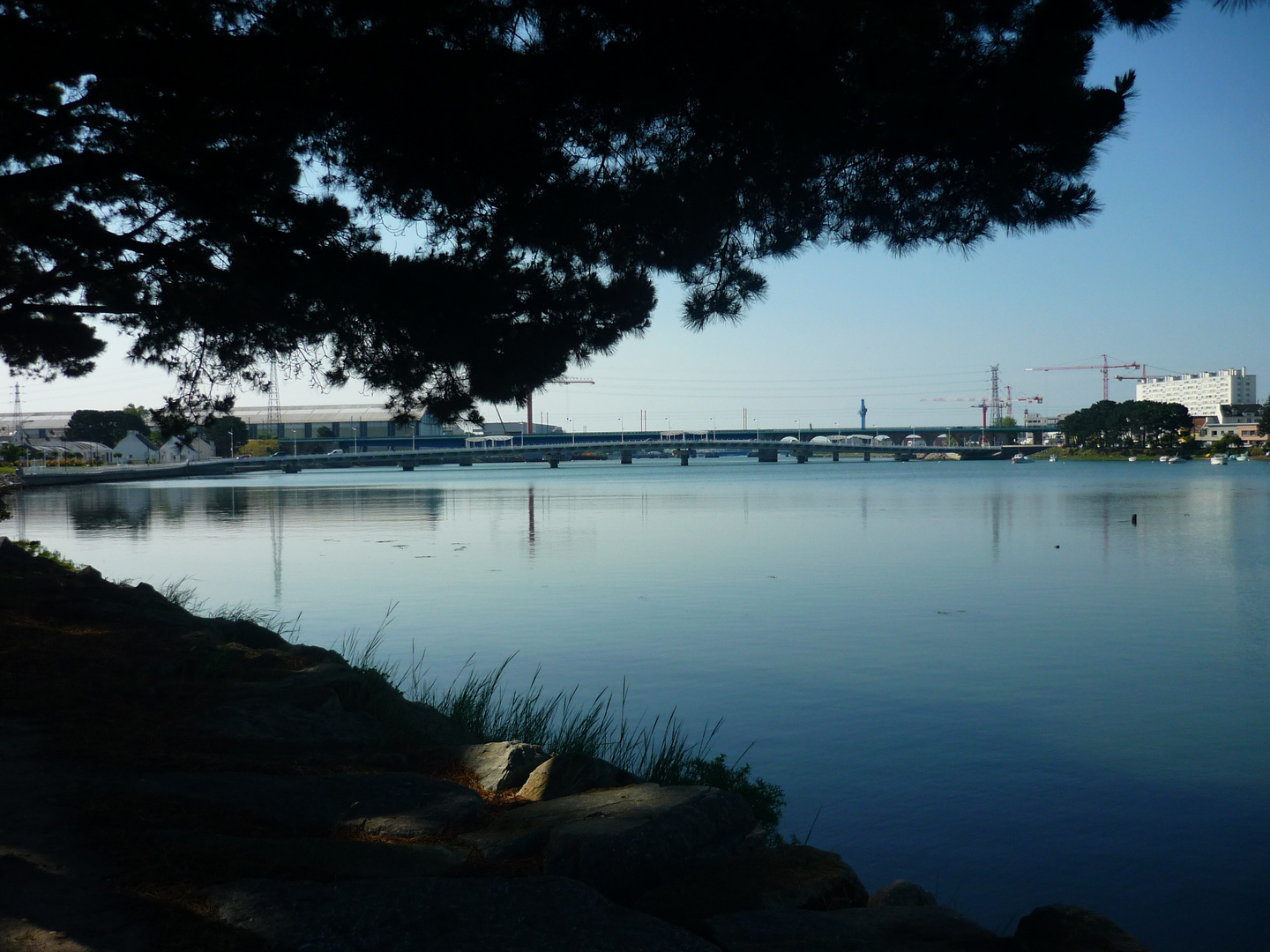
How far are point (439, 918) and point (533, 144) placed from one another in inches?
216

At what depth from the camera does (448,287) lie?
26.4 feet

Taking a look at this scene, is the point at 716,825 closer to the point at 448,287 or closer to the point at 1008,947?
the point at 1008,947

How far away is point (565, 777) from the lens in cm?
566

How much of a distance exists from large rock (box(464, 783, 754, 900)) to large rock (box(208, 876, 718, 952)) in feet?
1.19

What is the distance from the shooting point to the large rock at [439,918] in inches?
137

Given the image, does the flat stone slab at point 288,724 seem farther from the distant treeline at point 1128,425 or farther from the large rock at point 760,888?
the distant treeline at point 1128,425

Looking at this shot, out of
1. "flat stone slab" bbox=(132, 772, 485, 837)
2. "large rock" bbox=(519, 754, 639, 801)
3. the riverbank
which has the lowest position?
the riverbank

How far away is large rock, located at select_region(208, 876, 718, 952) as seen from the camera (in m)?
3.49

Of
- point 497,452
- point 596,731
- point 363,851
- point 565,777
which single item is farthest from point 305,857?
point 497,452

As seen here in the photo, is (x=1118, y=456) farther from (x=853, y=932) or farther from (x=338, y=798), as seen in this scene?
(x=338, y=798)

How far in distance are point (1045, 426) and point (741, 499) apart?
13813cm

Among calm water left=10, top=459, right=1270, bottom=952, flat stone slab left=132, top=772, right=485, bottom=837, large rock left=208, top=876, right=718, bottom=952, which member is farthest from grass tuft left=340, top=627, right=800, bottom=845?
large rock left=208, top=876, right=718, bottom=952

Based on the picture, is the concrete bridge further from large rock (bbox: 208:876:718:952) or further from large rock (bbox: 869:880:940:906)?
large rock (bbox: 869:880:940:906)

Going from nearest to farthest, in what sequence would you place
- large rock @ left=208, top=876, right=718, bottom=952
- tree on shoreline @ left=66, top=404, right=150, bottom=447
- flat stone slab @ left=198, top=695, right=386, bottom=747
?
large rock @ left=208, top=876, right=718, bottom=952 < flat stone slab @ left=198, top=695, right=386, bottom=747 < tree on shoreline @ left=66, top=404, right=150, bottom=447
